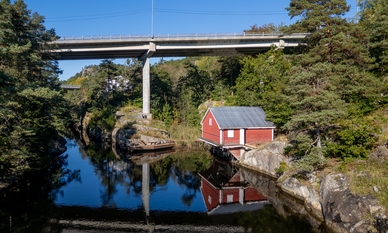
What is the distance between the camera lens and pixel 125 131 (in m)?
37.4

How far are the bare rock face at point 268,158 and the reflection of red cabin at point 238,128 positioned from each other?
155 cm

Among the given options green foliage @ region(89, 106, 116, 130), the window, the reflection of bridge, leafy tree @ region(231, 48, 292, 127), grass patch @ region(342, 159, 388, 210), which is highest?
leafy tree @ region(231, 48, 292, 127)

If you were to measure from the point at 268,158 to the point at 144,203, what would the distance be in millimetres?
10438

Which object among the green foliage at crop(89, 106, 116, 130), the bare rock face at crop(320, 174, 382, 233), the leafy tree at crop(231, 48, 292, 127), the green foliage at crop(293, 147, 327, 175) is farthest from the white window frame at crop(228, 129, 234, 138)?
the green foliage at crop(89, 106, 116, 130)

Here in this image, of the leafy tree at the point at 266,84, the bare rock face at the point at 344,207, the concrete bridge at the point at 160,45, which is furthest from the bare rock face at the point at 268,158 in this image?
the concrete bridge at the point at 160,45

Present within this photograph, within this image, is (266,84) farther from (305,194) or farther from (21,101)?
(21,101)

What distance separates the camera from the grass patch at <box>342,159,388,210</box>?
11.6 metres

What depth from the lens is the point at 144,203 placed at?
17.6 meters

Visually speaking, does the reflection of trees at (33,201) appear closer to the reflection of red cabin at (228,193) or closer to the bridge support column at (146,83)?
the reflection of red cabin at (228,193)

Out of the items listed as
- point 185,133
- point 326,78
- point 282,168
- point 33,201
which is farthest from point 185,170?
point 326,78

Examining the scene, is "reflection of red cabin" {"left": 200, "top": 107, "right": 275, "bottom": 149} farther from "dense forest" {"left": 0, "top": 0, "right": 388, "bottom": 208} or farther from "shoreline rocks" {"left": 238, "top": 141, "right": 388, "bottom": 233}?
A: "shoreline rocks" {"left": 238, "top": 141, "right": 388, "bottom": 233}

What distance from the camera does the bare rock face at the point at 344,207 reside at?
1135 centimetres

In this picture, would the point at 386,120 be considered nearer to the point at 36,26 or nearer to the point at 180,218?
the point at 180,218

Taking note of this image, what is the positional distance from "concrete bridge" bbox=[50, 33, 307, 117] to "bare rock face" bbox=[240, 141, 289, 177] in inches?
787
